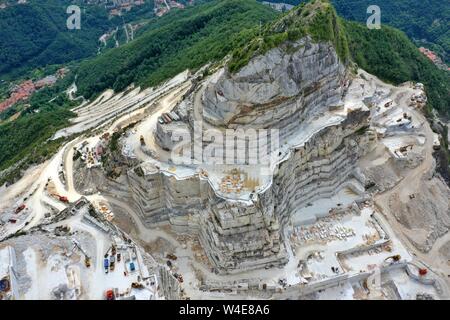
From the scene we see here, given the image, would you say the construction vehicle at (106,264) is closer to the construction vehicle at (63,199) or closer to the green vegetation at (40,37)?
the construction vehicle at (63,199)

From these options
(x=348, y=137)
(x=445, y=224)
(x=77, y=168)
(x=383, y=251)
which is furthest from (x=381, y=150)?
(x=77, y=168)

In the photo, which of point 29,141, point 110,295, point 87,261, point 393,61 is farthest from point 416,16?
point 110,295

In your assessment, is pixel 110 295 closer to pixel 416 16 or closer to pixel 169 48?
pixel 169 48

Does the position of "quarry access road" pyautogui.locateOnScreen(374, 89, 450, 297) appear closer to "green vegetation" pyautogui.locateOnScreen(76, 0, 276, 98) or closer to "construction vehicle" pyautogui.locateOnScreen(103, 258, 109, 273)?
"construction vehicle" pyautogui.locateOnScreen(103, 258, 109, 273)

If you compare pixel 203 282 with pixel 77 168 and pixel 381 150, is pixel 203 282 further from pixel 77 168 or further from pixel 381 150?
pixel 381 150

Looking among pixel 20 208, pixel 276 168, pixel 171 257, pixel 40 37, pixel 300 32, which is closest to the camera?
pixel 276 168

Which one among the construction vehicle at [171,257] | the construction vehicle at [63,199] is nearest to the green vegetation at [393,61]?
the construction vehicle at [171,257]

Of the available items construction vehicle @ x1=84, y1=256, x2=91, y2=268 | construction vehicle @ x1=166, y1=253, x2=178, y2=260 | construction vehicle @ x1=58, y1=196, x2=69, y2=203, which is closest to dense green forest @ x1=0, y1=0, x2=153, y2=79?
construction vehicle @ x1=58, y1=196, x2=69, y2=203
